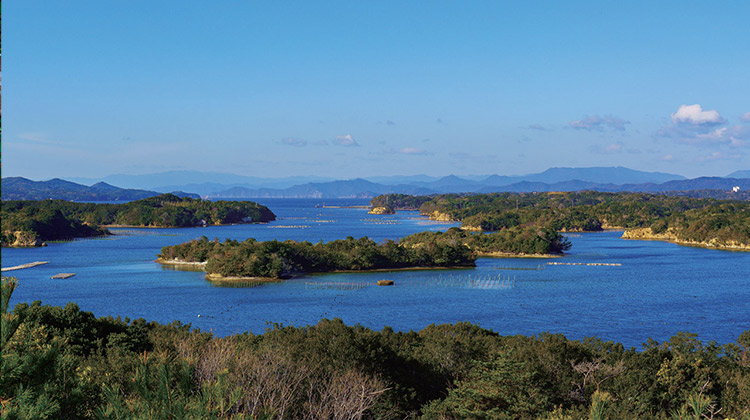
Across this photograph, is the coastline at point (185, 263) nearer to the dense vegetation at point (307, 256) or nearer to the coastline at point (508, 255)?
the dense vegetation at point (307, 256)

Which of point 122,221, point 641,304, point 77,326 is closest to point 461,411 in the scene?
point 77,326

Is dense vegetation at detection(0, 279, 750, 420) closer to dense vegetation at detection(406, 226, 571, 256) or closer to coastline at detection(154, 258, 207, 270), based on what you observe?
coastline at detection(154, 258, 207, 270)

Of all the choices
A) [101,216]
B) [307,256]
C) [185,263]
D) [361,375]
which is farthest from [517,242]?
[101,216]

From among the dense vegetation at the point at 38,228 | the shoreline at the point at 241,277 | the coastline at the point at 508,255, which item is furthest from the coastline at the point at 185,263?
the coastline at the point at 508,255

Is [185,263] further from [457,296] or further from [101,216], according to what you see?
[101,216]

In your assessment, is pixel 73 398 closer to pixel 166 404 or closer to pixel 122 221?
pixel 166 404
